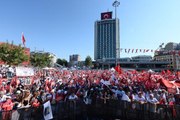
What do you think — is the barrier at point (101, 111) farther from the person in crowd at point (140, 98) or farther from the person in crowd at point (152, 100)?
the person in crowd at point (152, 100)

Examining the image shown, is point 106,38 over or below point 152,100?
over

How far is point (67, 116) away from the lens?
38.8 ft

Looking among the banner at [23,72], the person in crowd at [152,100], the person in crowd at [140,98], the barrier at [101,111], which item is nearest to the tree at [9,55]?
the banner at [23,72]

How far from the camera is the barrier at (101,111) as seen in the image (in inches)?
380

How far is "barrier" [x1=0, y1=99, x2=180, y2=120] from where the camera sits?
380 inches

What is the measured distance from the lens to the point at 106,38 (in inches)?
5600

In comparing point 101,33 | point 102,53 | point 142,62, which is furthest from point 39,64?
point 102,53

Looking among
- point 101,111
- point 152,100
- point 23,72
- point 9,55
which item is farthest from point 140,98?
point 9,55

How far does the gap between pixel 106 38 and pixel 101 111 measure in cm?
13124

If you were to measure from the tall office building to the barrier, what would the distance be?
116 m

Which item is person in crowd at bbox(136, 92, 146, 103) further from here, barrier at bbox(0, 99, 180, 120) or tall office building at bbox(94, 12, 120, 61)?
tall office building at bbox(94, 12, 120, 61)

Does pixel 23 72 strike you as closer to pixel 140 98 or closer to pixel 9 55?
pixel 140 98

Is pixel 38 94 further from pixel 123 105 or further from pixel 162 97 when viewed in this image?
pixel 162 97

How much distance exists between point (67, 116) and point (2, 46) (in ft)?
107
